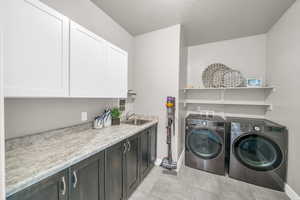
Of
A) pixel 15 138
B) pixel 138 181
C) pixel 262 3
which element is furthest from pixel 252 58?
pixel 15 138

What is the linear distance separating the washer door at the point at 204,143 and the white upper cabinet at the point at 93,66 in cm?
160

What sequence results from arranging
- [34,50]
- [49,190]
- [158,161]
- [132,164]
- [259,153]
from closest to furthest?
[49,190] → [34,50] → [132,164] → [259,153] → [158,161]

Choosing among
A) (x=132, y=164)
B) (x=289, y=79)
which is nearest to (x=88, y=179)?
(x=132, y=164)

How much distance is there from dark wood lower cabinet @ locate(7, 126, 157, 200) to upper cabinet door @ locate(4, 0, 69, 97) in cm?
63

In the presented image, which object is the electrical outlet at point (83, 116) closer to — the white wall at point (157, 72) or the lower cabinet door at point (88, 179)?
the lower cabinet door at point (88, 179)

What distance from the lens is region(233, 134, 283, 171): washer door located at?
1.75m

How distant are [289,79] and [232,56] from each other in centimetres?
119

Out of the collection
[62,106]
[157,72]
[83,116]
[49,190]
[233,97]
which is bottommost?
[49,190]

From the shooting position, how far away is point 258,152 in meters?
1.87

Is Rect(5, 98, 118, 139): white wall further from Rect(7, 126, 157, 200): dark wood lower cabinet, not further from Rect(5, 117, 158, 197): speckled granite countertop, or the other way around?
Rect(7, 126, 157, 200): dark wood lower cabinet

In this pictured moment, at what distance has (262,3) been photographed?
1660 mm

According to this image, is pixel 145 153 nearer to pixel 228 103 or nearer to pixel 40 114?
pixel 40 114

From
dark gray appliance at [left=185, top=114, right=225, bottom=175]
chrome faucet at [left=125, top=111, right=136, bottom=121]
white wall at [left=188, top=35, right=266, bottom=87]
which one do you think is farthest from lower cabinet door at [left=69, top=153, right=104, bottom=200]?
white wall at [left=188, top=35, right=266, bottom=87]

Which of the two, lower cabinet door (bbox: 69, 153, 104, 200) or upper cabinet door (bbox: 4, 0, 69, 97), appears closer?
upper cabinet door (bbox: 4, 0, 69, 97)
